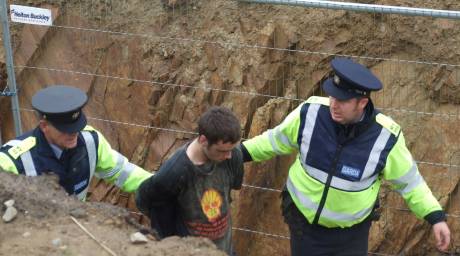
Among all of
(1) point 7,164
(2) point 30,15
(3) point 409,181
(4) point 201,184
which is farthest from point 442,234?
(2) point 30,15

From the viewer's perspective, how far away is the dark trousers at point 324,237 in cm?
485

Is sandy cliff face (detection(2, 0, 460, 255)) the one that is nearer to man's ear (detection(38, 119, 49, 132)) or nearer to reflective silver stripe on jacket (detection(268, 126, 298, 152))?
reflective silver stripe on jacket (detection(268, 126, 298, 152))

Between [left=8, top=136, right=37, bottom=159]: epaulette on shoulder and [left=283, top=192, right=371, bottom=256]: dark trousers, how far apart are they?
1.74 meters

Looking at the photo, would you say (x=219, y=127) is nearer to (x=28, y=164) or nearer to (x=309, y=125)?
(x=309, y=125)

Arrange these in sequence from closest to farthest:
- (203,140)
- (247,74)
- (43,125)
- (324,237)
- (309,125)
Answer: (203,140)
(43,125)
(309,125)
(324,237)
(247,74)

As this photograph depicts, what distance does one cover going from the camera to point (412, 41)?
6.61 m

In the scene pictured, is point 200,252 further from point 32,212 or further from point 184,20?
point 184,20

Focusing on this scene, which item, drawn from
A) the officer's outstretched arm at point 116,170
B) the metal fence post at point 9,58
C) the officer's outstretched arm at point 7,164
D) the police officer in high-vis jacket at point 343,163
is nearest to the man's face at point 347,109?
the police officer in high-vis jacket at point 343,163

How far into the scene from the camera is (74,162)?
4297mm

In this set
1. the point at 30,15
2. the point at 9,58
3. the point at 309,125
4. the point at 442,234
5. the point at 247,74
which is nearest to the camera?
the point at 442,234

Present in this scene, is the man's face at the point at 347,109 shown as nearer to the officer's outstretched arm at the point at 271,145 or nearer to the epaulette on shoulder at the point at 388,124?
the epaulette on shoulder at the point at 388,124

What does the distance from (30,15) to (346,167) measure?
11.5ft

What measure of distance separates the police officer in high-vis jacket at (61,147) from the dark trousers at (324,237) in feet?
4.28

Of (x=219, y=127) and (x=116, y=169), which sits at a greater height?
(x=219, y=127)
